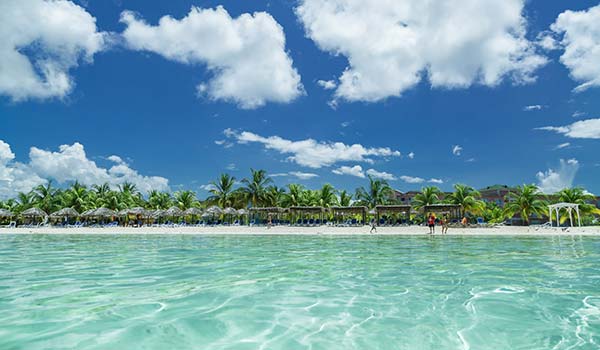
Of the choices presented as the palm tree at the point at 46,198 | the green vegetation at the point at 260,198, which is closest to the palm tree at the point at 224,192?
the green vegetation at the point at 260,198

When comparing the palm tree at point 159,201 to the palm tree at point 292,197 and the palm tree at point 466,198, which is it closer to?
the palm tree at point 292,197

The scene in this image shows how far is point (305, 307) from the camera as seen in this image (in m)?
5.57

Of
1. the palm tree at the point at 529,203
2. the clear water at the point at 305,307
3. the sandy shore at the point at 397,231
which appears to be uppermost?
the palm tree at the point at 529,203

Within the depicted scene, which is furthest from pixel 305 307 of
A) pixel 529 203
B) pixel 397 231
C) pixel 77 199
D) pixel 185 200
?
pixel 77 199

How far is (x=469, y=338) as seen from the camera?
13.7ft

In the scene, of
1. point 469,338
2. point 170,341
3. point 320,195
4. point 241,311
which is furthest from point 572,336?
point 320,195

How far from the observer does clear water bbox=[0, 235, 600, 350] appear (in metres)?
4.20

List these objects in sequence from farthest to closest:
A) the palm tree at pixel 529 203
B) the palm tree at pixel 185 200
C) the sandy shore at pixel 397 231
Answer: the palm tree at pixel 185 200, the palm tree at pixel 529 203, the sandy shore at pixel 397 231

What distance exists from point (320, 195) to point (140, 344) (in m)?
44.4

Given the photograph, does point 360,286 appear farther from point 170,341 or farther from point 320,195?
point 320,195

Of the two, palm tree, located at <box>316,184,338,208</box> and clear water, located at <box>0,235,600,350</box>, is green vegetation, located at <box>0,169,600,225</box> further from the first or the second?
clear water, located at <box>0,235,600,350</box>

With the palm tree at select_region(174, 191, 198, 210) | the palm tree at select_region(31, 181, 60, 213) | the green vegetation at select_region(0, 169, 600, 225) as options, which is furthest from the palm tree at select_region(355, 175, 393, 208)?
the palm tree at select_region(31, 181, 60, 213)

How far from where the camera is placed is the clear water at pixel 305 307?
4199 mm

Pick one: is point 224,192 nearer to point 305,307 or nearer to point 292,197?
point 292,197
